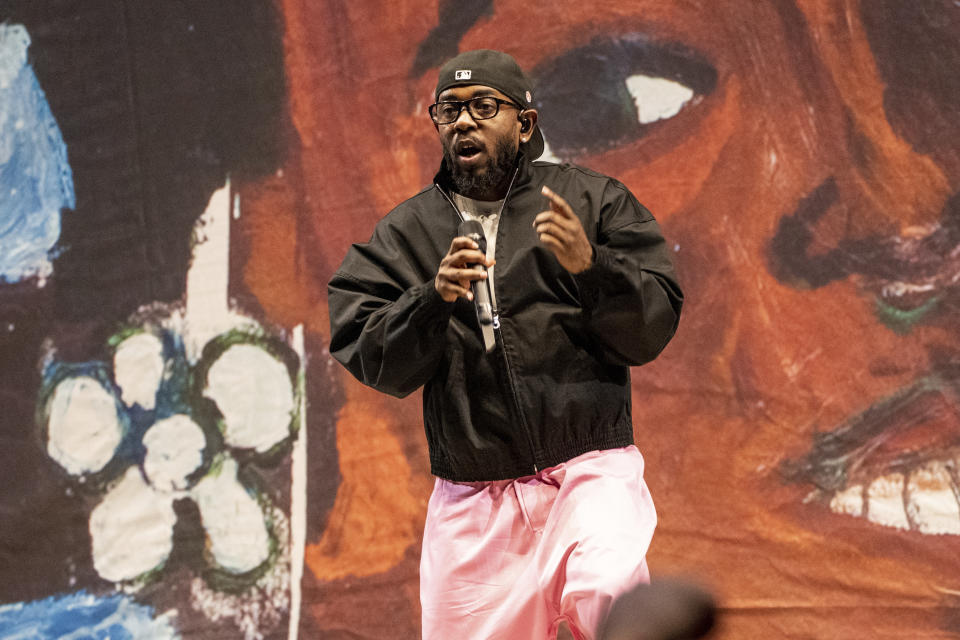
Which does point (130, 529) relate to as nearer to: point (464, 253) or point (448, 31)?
point (448, 31)

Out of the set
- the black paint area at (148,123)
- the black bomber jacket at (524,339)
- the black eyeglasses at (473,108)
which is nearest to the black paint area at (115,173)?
the black paint area at (148,123)

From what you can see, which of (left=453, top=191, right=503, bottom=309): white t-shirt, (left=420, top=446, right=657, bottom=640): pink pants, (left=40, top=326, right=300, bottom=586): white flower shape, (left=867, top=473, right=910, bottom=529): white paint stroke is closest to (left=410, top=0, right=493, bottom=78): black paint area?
(left=40, top=326, right=300, bottom=586): white flower shape

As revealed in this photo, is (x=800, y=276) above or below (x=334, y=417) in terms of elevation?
above

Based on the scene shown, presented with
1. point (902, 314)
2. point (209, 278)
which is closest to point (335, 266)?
point (209, 278)

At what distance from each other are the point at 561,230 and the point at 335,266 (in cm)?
150

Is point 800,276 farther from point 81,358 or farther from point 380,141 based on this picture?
point 81,358

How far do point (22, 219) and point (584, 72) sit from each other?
75.0 inches

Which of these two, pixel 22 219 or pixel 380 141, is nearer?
pixel 380 141

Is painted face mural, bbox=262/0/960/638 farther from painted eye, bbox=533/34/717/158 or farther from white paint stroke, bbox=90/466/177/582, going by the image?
white paint stroke, bbox=90/466/177/582

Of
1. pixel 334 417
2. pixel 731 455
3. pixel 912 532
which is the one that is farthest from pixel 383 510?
pixel 912 532

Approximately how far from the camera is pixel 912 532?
2.45 metres

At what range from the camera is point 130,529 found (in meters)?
3.08

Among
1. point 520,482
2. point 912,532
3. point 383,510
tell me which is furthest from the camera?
point 383,510

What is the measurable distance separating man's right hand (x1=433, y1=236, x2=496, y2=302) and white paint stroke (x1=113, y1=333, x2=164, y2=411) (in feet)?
5.77
